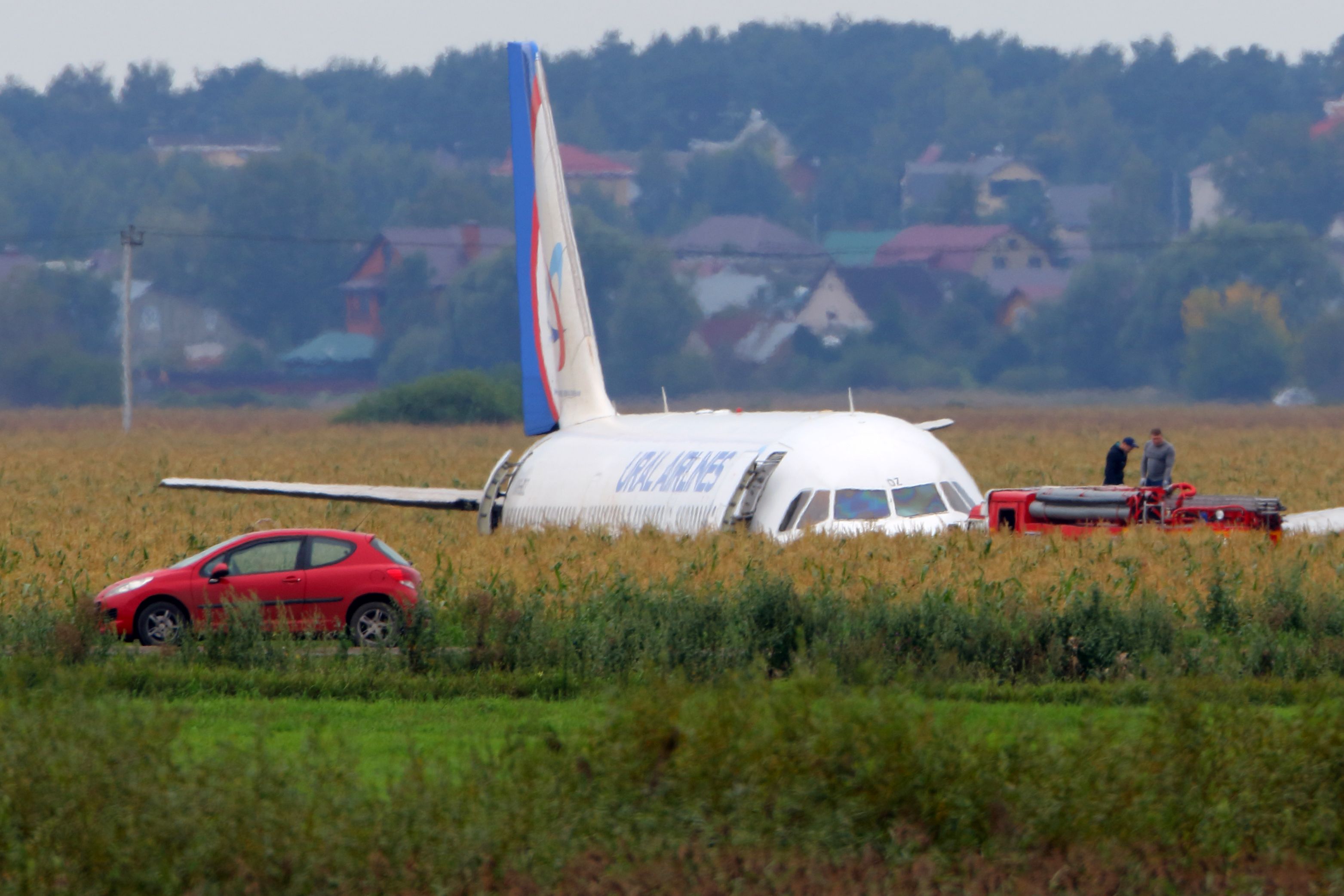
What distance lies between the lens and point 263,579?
18938mm

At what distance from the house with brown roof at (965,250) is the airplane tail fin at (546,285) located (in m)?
110

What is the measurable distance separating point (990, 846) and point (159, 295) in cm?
13160

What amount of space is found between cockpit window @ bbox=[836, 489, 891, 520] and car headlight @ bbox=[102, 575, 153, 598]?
8.67 meters

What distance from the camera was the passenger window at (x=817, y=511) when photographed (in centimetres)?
2236

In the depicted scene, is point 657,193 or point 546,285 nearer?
point 546,285

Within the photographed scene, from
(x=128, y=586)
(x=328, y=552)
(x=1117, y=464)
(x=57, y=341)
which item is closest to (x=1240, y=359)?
(x=57, y=341)

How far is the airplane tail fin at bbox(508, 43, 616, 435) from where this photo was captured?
1236 inches

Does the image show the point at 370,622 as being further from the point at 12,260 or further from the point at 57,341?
the point at 12,260

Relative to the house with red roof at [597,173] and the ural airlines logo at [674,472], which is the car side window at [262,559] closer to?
the ural airlines logo at [674,472]

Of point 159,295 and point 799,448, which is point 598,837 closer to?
point 799,448

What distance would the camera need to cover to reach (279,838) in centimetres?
845

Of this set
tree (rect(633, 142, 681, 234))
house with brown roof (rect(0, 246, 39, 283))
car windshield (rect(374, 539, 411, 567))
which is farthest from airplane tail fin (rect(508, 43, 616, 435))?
tree (rect(633, 142, 681, 234))

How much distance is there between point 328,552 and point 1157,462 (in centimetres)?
1508

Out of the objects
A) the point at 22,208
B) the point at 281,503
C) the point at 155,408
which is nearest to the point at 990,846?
the point at 281,503
